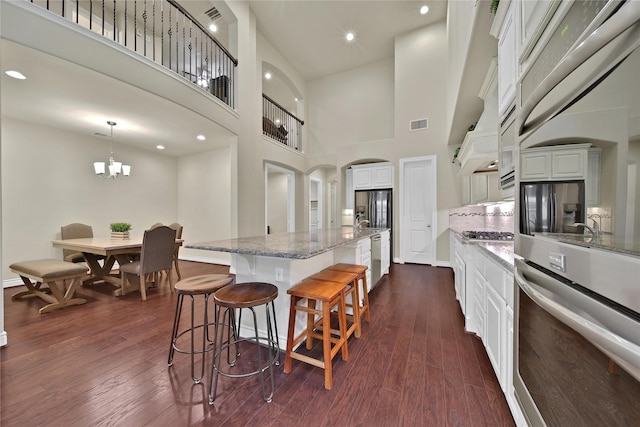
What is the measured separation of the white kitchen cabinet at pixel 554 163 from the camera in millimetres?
Answer: 658

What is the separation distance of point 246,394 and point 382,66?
773cm

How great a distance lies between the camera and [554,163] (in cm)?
79

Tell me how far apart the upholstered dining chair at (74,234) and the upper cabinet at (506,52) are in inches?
236

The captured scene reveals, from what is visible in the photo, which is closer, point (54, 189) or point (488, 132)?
point (488, 132)

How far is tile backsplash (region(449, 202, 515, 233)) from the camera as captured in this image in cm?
325

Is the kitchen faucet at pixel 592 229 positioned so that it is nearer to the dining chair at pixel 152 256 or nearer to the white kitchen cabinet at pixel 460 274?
the white kitchen cabinet at pixel 460 274

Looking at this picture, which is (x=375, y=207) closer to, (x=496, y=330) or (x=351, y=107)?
(x=351, y=107)

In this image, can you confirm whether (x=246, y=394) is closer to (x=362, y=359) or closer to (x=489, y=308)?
(x=362, y=359)

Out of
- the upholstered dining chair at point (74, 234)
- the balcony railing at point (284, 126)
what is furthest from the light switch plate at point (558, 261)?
the balcony railing at point (284, 126)

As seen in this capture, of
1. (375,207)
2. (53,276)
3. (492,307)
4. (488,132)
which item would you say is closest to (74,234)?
(53,276)

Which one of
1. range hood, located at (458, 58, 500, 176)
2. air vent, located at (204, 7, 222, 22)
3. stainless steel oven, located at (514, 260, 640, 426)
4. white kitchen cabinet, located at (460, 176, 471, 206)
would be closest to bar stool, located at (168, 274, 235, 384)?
stainless steel oven, located at (514, 260, 640, 426)

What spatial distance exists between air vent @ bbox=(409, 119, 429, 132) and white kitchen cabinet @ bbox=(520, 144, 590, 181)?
5.04 meters

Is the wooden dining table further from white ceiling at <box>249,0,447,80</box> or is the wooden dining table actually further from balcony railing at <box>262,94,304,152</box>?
white ceiling at <box>249,0,447,80</box>

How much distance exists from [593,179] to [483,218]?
440 centimetres
